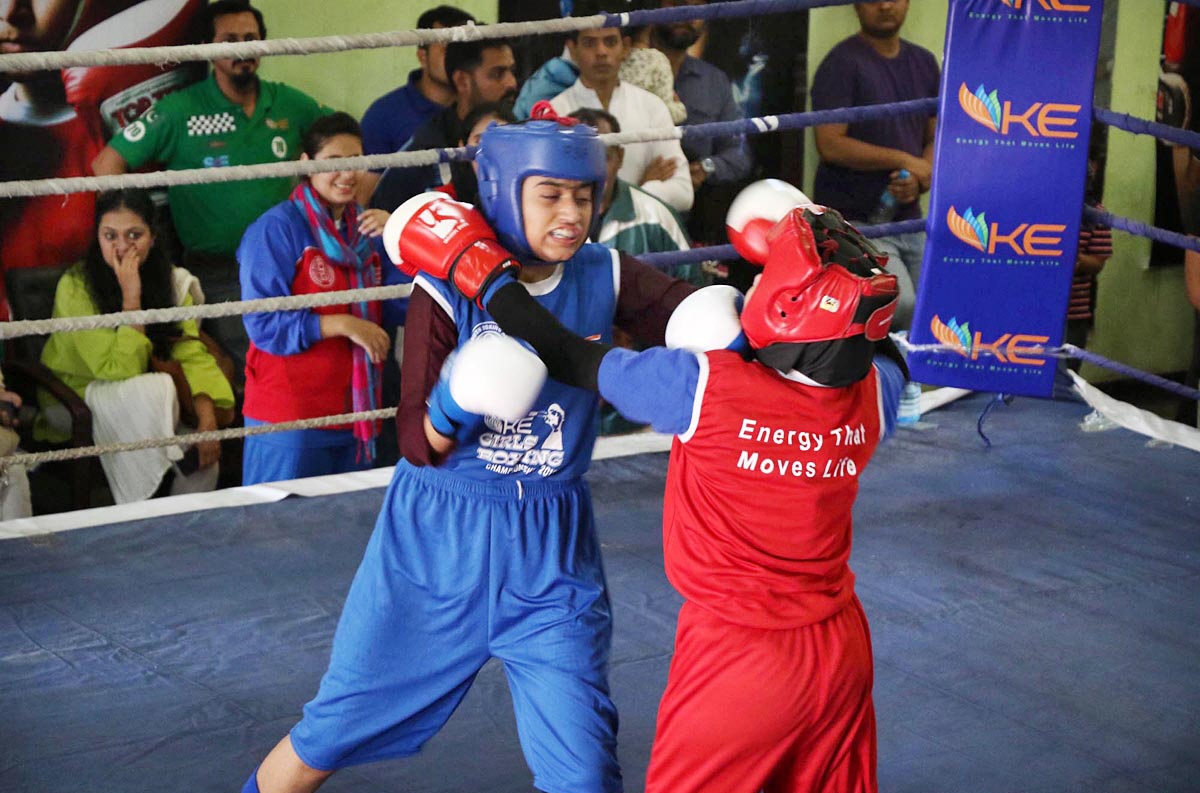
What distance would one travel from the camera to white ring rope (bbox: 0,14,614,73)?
2.65 meters

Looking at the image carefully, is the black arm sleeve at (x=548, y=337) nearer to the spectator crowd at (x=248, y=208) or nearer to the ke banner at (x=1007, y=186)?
the spectator crowd at (x=248, y=208)

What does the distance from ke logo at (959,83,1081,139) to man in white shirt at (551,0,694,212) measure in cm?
110

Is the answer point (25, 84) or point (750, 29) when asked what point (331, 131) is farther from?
point (750, 29)

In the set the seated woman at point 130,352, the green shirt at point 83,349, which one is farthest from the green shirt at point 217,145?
the green shirt at point 83,349

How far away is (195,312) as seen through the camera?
2982 millimetres

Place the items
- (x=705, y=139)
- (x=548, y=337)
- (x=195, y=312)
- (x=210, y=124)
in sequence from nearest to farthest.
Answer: (x=548, y=337) → (x=195, y=312) → (x=210, y=124) → (x=705, y=139)

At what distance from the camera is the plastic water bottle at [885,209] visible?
4.78 m

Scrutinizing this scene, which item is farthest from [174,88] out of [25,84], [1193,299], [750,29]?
[1193,299]

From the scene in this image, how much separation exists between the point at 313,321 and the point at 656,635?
1.15 m

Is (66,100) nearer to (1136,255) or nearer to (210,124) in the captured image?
(210,124)

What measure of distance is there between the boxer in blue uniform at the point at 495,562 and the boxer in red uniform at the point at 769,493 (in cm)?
14

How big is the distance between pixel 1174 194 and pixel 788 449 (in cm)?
493

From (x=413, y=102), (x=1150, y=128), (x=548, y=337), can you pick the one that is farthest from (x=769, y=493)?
(x=413, y=102)

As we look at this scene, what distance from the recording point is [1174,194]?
229 inches
